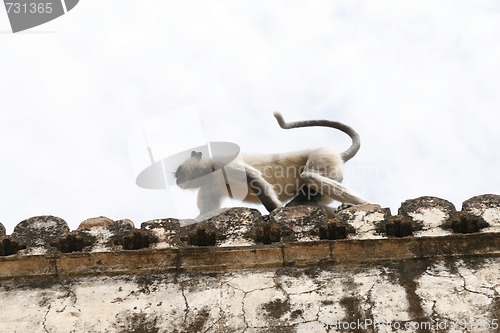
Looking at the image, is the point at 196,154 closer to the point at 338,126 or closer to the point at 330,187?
the point at 330,187

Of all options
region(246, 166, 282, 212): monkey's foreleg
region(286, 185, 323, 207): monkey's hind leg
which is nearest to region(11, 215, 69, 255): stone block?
region(246, 166, 282, 212): monkey's foreleg

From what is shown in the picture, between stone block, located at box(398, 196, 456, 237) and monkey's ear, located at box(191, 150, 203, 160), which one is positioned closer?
stone block, located at box(398, 196, 456, 237)

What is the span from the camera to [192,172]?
31.6ft

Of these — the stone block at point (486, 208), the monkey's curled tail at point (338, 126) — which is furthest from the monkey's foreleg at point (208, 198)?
the stone block at point (486, 208)

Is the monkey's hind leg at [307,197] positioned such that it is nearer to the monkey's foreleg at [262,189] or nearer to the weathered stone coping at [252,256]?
the monkey's foreleg at [262,189]

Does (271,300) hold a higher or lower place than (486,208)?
lower

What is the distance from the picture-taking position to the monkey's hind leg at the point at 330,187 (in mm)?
9303

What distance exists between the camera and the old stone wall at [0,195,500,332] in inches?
229

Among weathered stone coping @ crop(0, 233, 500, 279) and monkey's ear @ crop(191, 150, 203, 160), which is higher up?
monkey's ear @ crop(191, 150, 203, 160)

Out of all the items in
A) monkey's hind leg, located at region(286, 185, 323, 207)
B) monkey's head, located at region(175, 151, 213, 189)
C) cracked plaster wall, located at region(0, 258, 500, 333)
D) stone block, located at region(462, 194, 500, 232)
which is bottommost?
cracked plaster wall, located at region(0, 258, 500, 333)

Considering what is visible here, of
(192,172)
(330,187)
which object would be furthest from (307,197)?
(192,172)

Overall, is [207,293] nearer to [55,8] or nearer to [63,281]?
[63,281]

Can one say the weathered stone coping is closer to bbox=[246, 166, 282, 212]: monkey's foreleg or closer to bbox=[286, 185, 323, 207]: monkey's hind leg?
bbox=[246, 166, 282, 212]: monkey's foreleg

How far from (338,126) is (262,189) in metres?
1.77
